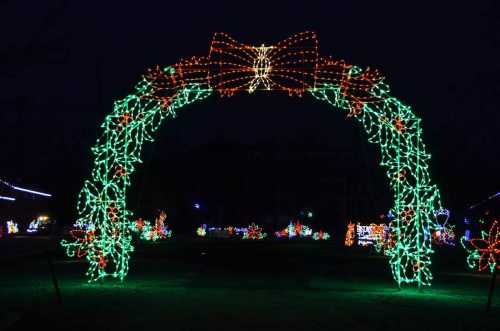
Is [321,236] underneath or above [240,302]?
above

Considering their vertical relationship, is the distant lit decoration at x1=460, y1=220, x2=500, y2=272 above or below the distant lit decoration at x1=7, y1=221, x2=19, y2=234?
below

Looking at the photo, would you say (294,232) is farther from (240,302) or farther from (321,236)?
(240,302)

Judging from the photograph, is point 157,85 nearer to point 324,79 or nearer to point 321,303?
point 324,79

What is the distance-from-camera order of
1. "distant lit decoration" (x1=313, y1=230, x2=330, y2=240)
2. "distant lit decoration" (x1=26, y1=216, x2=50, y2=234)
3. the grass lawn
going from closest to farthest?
1. the grass lawn
2. "distant lit decoration" (x1=313, y1=230, x2=330, y2=240)
3. "distant lit decoration" (x1=26, y1=216, x2=50, y2=234)

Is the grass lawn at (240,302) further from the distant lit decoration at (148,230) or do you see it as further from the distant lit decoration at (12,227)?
the distant lit decoration at (12,227)

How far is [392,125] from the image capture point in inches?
658

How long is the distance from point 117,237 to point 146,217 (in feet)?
159

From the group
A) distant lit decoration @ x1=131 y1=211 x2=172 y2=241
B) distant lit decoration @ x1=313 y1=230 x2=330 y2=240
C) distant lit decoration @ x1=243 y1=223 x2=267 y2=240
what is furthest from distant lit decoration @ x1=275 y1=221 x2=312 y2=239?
distant lit decoration @ x1=131 y1=211 x2=172 y2=241

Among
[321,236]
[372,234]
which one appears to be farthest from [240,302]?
[321,236]

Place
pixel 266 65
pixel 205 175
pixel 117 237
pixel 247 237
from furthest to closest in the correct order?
pixel 205 175, pixel 247 237, pixel 117 237, pixel 266 65

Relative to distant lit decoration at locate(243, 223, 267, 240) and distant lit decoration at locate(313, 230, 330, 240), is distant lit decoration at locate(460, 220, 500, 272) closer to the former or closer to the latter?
distant lit decoration at locate(313, 230, 330, 240)

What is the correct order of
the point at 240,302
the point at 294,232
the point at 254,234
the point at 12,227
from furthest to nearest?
the point at 294,232 < the point at 12,227 < the point at 254,234 < the point at 240,302

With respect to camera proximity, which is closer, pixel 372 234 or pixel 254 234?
pixel 372 234

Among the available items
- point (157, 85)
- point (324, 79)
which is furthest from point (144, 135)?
point (324, 79)
